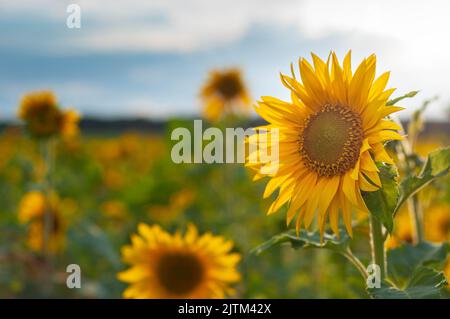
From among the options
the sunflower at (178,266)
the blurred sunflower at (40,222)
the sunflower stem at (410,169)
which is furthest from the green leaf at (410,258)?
the blurred sunflower at (40,222)

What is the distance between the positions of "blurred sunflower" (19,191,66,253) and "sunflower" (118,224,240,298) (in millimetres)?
1770

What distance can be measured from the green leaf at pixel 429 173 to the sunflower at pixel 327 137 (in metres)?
0.18

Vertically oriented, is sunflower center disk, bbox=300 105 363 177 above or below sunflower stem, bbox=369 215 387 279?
above

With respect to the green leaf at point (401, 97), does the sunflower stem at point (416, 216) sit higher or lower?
lower

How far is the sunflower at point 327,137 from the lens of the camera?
1541mm

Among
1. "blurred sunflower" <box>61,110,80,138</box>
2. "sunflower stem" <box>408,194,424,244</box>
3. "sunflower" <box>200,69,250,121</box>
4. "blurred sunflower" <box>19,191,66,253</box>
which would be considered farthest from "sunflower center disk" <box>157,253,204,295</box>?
"sunflower" <box>200,69,250,121</box>

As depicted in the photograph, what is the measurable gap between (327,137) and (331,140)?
0.01 m

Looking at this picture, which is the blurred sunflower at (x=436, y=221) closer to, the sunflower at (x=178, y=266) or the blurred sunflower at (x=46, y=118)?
the sunflower at (x=178, y=266)

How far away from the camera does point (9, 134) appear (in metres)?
9.06

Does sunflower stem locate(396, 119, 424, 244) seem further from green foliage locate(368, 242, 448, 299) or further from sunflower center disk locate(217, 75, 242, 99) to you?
sunflower center disk locate(217, 75, 242, 99)

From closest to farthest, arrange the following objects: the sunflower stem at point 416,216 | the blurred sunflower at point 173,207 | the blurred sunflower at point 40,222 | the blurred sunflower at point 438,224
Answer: the sunflower stem at point 416,216, the blurred sunflower at point 438,224, the blurred sunflower at point 40,222, the blurred sunflower at point 173,207

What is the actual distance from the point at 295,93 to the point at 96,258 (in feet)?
11.5

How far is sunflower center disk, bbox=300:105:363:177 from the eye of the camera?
165 cm

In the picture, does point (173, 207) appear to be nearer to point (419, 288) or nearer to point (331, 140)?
point (331, 140)
